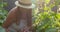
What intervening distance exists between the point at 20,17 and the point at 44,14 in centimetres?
31

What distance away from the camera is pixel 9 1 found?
Answer: 1.36m

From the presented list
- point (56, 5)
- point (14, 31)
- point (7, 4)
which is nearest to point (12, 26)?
point (14, 31)

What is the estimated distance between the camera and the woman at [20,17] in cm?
92

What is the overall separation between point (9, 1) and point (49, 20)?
40 centimetres

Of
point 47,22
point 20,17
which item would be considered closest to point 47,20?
point 47,22

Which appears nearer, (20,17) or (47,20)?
(20,17)

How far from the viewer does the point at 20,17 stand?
99 centimetres

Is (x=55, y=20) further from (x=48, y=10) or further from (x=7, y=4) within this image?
(x=7, y=4)

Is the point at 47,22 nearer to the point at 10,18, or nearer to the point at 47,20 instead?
the point at 47,20

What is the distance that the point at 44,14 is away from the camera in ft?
4.09

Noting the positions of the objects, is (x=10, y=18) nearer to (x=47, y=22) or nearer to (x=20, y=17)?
(x=20, y=17)

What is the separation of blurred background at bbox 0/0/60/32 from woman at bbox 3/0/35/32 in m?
0.13

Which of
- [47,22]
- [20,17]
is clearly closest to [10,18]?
[20,17]

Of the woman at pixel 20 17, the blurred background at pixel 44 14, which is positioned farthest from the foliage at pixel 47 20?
the woman at pixel 20 17
